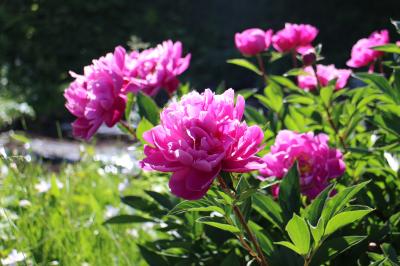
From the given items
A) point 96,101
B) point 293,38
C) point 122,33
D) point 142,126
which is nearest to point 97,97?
point 96,101

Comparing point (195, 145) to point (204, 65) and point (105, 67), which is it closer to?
point (105, 67)

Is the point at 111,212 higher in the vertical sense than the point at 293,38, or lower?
lower

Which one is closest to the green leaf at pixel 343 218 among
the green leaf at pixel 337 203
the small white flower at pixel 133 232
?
the green leaf at pixel 337 203

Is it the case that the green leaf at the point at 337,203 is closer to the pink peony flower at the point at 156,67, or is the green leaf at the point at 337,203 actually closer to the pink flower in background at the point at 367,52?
the pink peony flower at the point at 156,67

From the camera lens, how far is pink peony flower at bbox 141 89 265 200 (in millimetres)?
898

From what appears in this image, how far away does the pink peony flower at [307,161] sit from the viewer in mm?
1263

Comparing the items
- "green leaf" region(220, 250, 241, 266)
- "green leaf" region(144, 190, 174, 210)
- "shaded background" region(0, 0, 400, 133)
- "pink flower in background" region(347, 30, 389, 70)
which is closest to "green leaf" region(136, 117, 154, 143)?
"green leaf" region(144, 190, 174, 210)

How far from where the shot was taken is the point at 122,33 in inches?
256

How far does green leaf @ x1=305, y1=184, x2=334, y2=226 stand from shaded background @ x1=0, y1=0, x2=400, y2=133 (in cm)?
451

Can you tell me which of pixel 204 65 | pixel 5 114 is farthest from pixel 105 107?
pixel 204 65

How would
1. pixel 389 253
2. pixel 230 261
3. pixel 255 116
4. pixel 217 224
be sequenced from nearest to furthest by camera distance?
1. pixel 217 224
2. pixel 389 253
3. pixel 230 261
4. pixel 255 116

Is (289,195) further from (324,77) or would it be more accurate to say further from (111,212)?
(111,212)

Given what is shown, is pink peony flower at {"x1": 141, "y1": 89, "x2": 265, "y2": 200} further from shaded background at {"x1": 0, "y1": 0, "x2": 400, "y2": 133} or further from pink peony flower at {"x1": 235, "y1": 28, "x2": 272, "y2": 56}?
shaded background at {"x1": 0, "y1": 0, "x2": 400, "y2": 133}

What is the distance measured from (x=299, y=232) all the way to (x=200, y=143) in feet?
0.75
